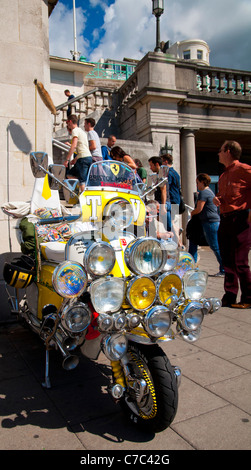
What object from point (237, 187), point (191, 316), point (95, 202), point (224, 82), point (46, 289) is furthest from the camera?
point (224, 82)

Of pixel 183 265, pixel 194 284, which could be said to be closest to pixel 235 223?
pixel 183 265

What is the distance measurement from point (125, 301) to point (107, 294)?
14 cm

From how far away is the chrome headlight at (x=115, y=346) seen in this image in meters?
2.09

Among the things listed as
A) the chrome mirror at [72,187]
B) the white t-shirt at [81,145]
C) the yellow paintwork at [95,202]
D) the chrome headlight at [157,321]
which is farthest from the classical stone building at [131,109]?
the chrome headlight at [157,321]

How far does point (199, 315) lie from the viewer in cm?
232

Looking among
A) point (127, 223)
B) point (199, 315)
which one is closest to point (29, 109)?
point (127, 223)

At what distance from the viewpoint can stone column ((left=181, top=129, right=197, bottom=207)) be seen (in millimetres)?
11273

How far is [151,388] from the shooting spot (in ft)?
6.98

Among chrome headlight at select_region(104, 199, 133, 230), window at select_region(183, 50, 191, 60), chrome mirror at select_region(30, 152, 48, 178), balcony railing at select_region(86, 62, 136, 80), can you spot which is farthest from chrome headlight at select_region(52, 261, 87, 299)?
window at select_region(183, 50, 191, 60)

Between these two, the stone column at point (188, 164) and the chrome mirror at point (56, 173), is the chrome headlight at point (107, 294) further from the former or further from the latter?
the stone column at point (188, 164)

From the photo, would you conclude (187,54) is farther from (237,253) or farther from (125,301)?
(125,301)

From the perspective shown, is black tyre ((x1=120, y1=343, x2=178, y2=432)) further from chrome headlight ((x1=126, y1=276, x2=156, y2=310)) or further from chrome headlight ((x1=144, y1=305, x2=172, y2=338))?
chrome headlight ((x1=126, y1=276, x2=156, y2=310))

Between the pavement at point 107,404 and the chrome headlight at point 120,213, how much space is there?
128 centimetres

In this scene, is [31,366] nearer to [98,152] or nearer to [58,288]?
[58,288]
